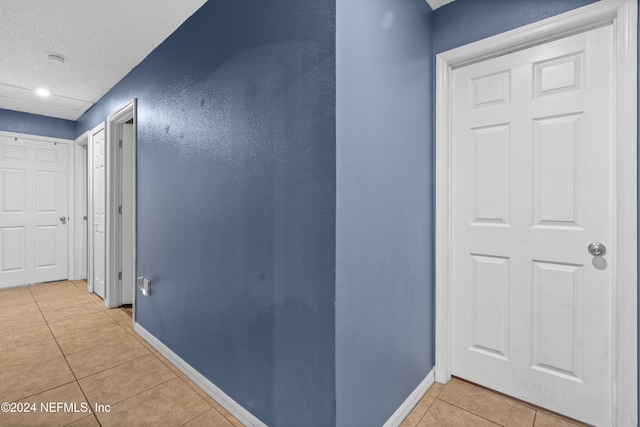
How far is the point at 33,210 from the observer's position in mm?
4387

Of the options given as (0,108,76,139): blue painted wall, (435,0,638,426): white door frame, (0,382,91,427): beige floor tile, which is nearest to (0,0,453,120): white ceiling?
(435,0,638,426): white door frame

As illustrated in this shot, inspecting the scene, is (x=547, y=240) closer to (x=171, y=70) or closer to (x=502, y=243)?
(x=502, y=243)

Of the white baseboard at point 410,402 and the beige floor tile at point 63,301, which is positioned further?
the beige floor tile at point 63,301

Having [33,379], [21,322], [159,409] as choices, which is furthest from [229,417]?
[21,322]

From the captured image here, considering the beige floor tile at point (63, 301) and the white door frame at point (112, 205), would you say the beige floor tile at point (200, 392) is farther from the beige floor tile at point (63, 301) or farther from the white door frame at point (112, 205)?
the beige floor tile at point (63, 301)

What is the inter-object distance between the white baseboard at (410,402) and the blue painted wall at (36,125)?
5574mm

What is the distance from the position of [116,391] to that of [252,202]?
1.51 m

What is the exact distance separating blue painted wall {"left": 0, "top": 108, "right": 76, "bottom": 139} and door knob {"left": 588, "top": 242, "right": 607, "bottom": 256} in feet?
20.0

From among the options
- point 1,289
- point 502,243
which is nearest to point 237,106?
point 502,243

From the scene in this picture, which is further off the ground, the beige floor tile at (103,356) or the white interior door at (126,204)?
the white interior door at (126,204)

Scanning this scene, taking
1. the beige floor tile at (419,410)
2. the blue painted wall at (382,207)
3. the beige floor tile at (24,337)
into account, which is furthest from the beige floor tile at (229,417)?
the beige floor tile at (24,337)

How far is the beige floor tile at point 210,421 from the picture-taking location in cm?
163

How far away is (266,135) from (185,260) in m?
1.15

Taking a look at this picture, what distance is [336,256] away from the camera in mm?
1256
